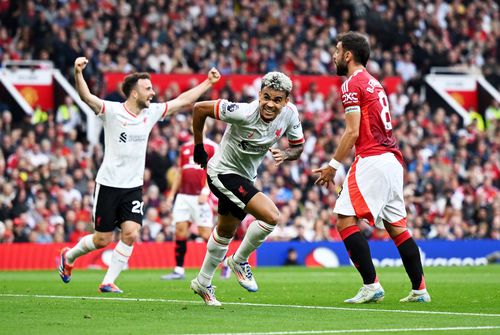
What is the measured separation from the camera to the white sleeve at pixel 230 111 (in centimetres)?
1128

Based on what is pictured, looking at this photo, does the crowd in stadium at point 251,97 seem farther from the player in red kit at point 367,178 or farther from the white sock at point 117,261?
the player in red kit at point 367,178

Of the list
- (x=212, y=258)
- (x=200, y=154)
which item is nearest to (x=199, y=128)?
(x=200, y=154)

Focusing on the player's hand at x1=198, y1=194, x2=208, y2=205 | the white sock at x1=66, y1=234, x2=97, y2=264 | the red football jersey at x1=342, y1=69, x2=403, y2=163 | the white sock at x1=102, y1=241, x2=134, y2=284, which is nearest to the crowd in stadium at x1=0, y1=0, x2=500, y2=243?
the player's hand at x1=198, y1=194, x2=208, y2=205

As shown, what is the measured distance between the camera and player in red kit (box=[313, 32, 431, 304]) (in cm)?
1192

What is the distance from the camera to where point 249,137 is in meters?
11.6

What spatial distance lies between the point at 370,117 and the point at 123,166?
3.39 m

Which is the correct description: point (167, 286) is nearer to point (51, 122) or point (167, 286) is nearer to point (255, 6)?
point (51, 122)

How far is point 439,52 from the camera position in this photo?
34719 millimetres

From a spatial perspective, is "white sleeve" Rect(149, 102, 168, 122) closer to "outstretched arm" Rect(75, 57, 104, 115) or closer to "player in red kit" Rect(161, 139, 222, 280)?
"outstretched arm" Rect(75, 57, 104, 115)

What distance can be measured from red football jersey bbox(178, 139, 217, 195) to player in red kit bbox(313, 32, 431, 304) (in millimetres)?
7366

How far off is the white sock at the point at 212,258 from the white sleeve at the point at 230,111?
1293 millimetres

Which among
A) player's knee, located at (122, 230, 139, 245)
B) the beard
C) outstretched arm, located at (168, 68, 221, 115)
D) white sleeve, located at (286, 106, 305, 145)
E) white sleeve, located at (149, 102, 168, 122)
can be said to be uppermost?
the beard

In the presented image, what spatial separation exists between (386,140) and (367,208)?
30.9 inches

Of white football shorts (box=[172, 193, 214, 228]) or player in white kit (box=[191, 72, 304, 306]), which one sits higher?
player in white kit (box=[191, 72, 304, 306])
